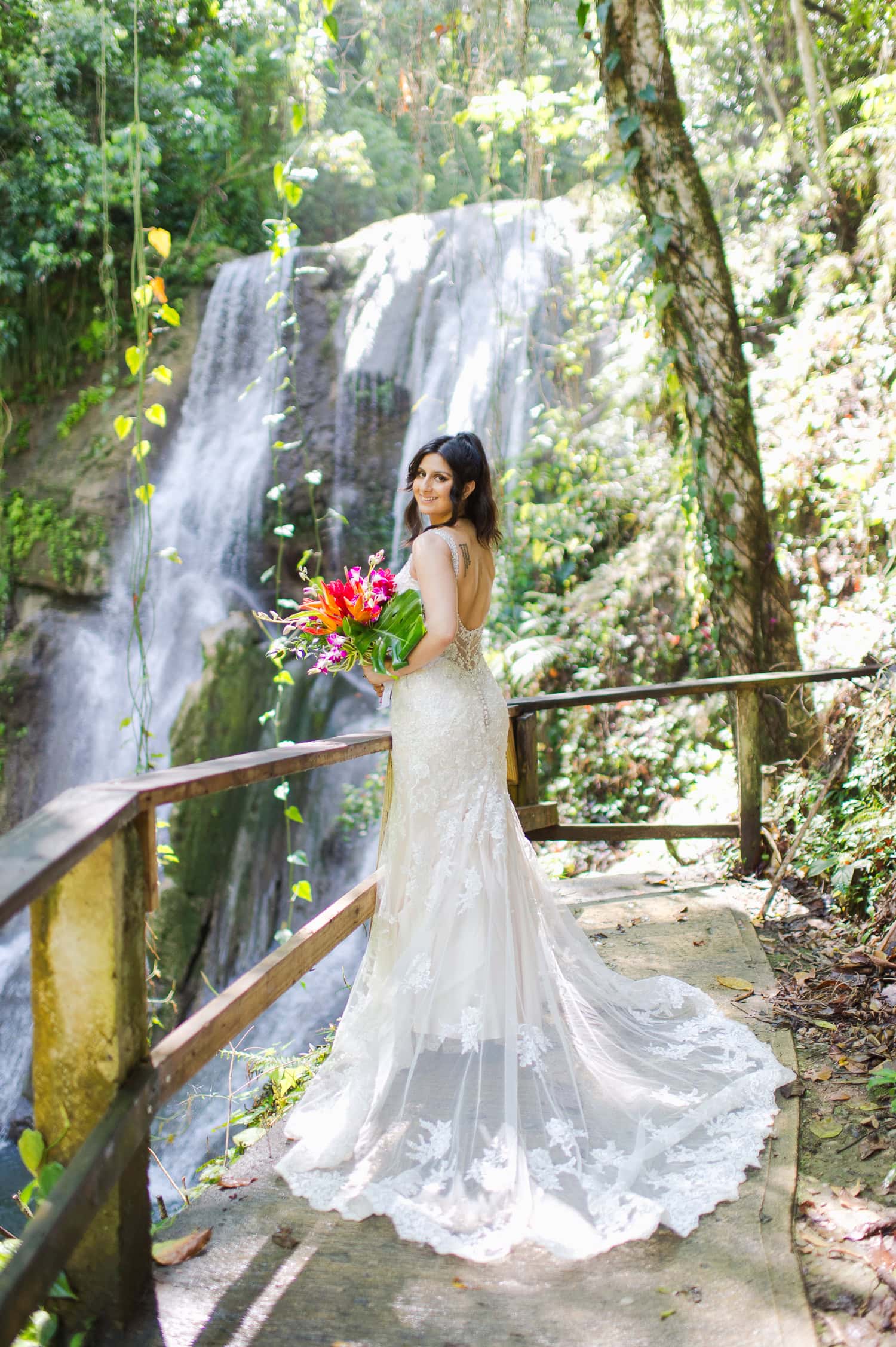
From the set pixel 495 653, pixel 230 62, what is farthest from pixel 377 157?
pixel 495 653

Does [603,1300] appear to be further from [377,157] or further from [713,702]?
[377,157]

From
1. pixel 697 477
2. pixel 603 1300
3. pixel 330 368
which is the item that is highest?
pixel 330 368

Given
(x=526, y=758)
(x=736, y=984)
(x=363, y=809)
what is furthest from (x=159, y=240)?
(x=363, y=809)

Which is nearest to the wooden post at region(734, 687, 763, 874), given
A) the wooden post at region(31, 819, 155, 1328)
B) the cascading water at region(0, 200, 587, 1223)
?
the wooden post at region(31, 819, 155, 1328)

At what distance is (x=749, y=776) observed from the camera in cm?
504

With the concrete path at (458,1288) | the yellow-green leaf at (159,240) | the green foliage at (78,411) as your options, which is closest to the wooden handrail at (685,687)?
the yellow-green leaf at (159,240)

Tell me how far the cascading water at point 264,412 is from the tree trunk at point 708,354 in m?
3.20

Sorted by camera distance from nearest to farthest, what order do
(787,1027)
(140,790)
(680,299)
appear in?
(140,790) → (787,1027) → (680,299)

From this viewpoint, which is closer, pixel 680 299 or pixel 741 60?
pixel 680 299

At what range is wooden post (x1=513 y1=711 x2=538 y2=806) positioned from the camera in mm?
4691

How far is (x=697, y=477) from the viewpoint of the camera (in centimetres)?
566

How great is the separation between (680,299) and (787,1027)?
12.9 feet

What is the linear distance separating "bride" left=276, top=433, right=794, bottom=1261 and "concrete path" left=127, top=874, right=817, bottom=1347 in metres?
0.05

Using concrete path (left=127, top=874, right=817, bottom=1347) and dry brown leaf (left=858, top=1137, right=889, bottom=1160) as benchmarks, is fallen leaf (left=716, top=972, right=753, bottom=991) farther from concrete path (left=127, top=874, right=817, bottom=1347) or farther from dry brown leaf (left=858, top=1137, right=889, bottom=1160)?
concrete path (left=127, top=874, right=817, bottom=1347)
